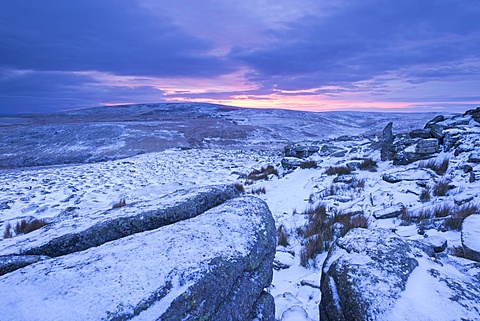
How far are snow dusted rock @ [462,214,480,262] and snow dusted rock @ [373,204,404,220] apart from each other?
5.70 ft

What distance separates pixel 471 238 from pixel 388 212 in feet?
7.25

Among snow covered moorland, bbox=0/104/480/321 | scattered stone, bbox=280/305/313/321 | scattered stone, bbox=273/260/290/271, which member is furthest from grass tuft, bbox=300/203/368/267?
scattered stone, bbox=280/305/313/321

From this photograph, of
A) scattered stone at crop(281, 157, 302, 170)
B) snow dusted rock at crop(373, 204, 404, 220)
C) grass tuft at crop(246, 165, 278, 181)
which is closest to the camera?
snow dusted rock at crop(373, 204, 404, 220)

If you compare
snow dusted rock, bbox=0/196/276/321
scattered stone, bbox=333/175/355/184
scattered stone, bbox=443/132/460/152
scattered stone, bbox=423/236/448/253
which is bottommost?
scattered stone, bbox=333/175/355/184

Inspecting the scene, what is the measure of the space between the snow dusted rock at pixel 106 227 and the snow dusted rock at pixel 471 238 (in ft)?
12.0

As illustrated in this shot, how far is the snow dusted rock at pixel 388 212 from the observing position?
5.87m

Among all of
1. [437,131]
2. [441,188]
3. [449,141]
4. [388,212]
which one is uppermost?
[437,131]

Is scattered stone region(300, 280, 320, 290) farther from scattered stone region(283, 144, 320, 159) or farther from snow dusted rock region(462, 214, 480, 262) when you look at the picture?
scattered stone region(283, 144, 320, 159)

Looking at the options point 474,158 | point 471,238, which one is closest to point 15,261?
point 471,238

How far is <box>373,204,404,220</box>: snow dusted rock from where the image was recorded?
5871mm

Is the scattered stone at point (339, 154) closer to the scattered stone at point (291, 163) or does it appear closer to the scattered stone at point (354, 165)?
the scattered stone at point (291, 163)

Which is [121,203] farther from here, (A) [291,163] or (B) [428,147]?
(B) [428,147]

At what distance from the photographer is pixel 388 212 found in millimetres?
5914

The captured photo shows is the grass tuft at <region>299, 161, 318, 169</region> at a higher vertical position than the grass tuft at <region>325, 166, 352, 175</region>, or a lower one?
lower
